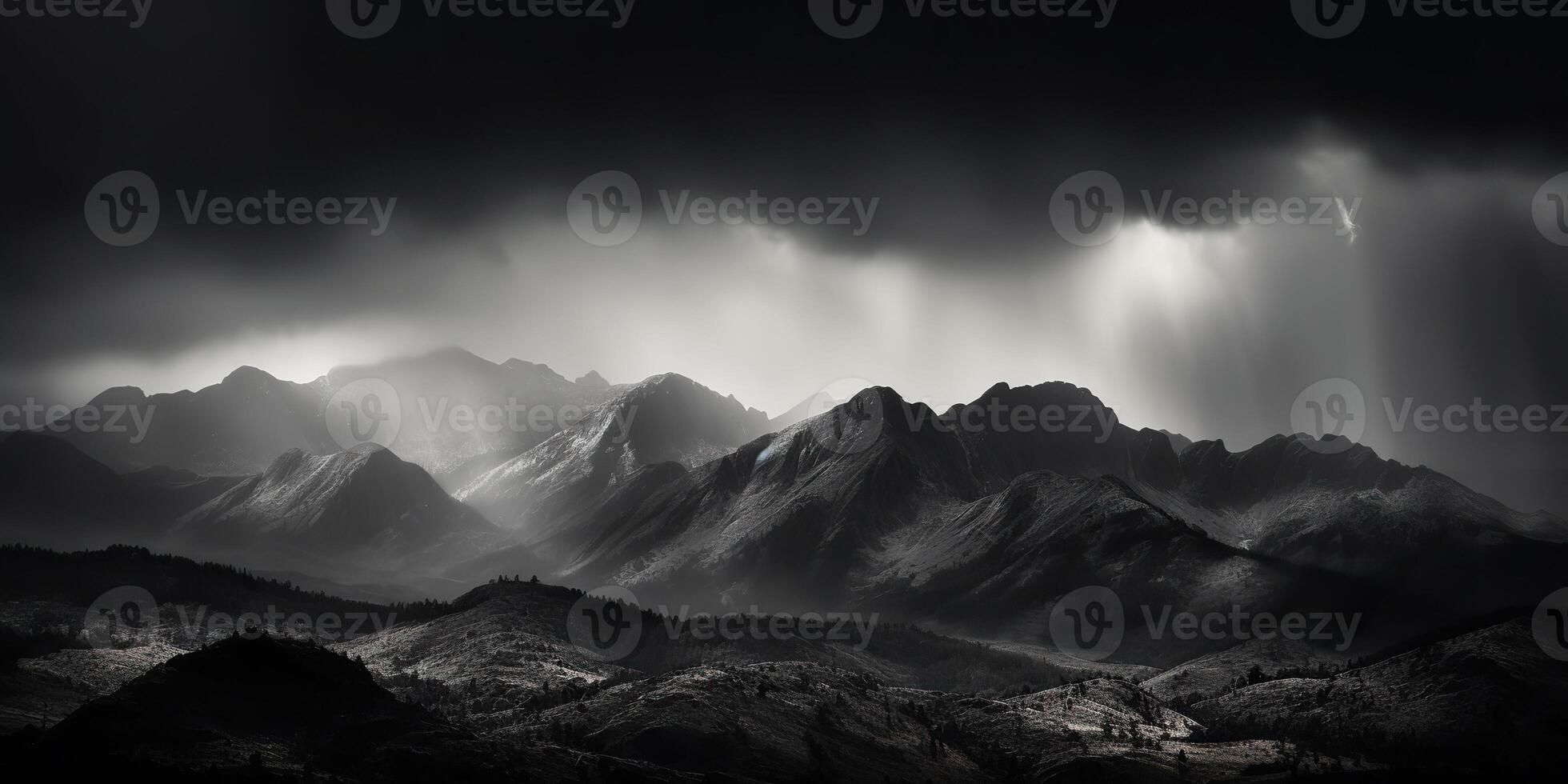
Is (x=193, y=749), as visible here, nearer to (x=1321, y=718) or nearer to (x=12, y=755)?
(x=12, y=755)

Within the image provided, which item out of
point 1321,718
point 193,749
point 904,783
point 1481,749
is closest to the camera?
point 193,749

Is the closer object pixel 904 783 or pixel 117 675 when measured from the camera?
pixel 904 783

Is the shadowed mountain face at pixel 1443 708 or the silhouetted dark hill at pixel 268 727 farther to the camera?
the shadowed mountain face at pixel 1443 708

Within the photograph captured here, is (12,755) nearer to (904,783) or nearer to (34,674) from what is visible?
(34,674)

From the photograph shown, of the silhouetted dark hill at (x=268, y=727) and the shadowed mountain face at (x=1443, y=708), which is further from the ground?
the silhouetted dark hill at (x=268, y=727)

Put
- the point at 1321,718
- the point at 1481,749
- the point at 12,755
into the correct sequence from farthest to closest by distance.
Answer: the point at 1321,718 < the point at 1481,749 < the point at 12,755

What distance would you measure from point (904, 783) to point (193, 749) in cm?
5980

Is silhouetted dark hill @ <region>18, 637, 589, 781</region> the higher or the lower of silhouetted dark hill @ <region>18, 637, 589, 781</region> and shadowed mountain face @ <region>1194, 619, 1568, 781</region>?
the higher

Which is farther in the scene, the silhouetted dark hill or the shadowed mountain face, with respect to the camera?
the shadowed mountain face

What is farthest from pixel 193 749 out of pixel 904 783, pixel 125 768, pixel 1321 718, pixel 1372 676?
pixel 1372 676

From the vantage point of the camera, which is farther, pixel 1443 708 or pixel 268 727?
pixel 1443 708

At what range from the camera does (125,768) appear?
234 feet

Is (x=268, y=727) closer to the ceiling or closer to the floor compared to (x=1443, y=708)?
closer to the ceiling

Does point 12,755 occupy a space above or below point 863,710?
above
